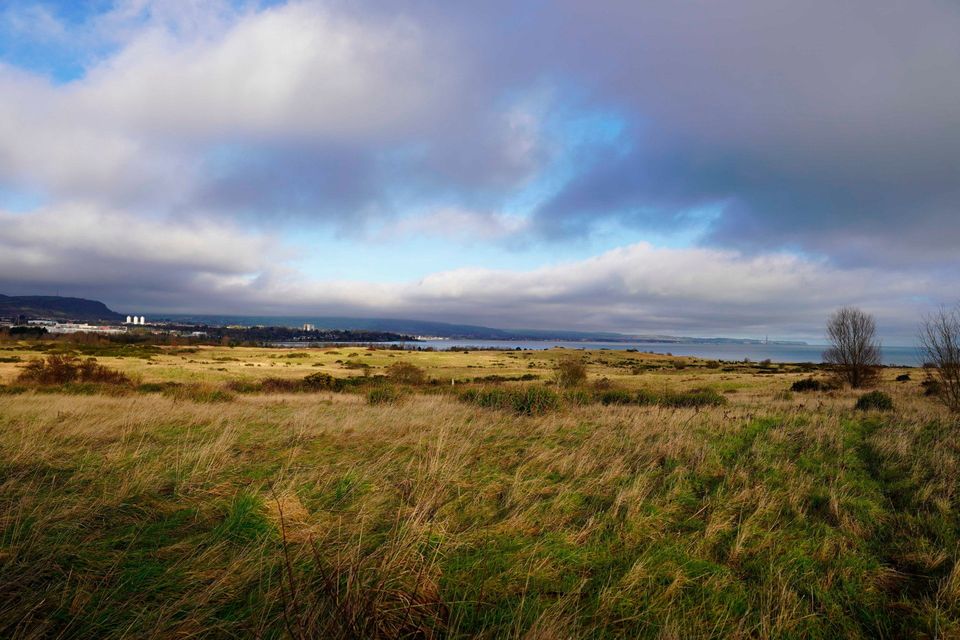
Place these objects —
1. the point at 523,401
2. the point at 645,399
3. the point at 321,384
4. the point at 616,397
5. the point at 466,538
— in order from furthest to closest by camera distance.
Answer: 1. the point at 321,384
2. the point at 616,397
3. the point at 645,399
4. the point at 523,401
5. the point at 466,538

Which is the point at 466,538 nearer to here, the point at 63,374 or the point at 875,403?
the point at 875,403

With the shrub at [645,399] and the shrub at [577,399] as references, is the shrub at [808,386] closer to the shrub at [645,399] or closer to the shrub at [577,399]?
the shrub at [645,399]

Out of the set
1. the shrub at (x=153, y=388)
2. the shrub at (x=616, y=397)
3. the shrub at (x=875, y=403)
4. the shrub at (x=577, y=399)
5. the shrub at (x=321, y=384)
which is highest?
the shrub at (x=875, y=403)

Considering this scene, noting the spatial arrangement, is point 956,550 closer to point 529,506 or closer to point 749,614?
point 749,614

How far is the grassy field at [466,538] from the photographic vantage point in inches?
123

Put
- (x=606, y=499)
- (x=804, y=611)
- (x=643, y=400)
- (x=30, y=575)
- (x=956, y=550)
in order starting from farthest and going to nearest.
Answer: (x=643, y=400) < (x=606, y=499) < (x=956, y=550) < (x=804, y=611) < (x=30, y=575)

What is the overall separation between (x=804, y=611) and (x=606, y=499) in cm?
232

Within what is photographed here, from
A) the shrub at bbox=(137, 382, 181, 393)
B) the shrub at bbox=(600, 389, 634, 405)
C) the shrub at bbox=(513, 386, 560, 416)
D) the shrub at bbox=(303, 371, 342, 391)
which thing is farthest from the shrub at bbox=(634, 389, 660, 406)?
the shrub at bbox=(137, 382, 181, 393)

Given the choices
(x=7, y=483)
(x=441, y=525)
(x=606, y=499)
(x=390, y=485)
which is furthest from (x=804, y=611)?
(x=7, y=483)

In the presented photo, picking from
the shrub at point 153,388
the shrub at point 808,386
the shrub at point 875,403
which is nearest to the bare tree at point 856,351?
the shrub at point 808,386

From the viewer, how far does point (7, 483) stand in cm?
501

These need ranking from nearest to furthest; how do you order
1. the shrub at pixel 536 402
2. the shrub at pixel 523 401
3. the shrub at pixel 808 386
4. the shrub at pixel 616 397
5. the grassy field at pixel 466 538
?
the grassy field at pixel 466 538, the shrub at pixel 536 402, the shrub at pixel 523 401, the shrub at pixel 616 397, the shrub at pixel 808 386

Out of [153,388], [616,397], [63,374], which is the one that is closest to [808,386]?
[616,397]

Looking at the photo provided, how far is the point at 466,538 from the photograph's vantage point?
4367 mm
